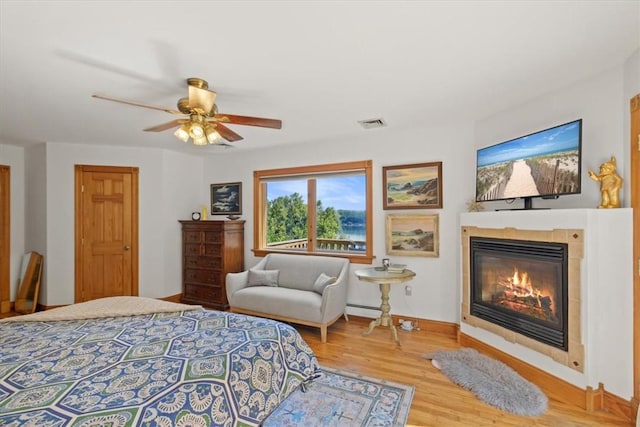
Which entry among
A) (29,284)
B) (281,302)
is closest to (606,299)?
(281,302)

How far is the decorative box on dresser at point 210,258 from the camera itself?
4.41 metres

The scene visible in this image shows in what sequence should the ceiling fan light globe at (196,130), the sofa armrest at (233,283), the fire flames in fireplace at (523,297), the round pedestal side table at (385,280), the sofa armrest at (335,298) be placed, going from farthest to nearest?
the sofa armrest at (233,283), the sofa armrest at (335,298), the round pedestal side table at (385,280), the fire flames in fireplace at (523,297), the ceiling fan light globe at (196,130)

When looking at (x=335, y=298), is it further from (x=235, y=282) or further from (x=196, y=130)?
(x=196, y=130)

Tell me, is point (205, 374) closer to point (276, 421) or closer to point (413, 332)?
point (276, 421)

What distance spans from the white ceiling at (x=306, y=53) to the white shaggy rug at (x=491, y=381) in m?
2.35

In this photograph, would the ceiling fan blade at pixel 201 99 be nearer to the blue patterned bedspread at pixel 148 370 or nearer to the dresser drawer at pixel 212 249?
the blue patterned bedspread at pixel 148 370

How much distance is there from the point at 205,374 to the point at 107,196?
13.3 ft

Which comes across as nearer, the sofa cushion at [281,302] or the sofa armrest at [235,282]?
the sofa cushion at [281,302]

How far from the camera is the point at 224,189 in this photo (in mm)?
5016

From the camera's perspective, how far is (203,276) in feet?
15.0

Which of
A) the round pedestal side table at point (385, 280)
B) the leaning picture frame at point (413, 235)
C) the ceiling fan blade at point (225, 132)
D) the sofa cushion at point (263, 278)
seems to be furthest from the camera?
the sofa cushion at point (263, 278)

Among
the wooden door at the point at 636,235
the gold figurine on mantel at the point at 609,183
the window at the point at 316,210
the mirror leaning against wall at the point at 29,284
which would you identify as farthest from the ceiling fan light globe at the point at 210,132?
the mirror leaning against wall at the point at 29,284

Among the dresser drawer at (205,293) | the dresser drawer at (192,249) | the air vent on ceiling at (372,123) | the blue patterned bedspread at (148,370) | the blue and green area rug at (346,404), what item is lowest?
the blue and green area rug at (346,404)

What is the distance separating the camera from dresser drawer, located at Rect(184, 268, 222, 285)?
14.6 feet
